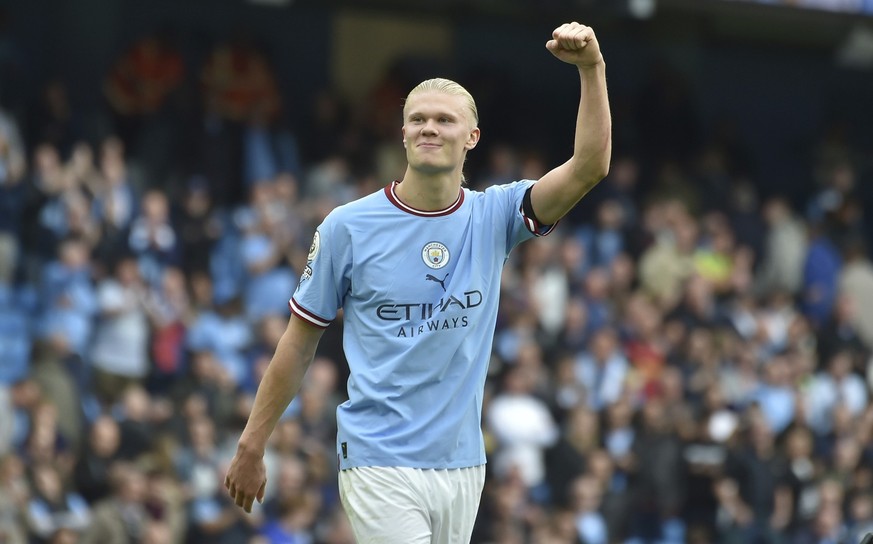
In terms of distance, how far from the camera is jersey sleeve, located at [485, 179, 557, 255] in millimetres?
5500

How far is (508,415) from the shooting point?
1398 cm

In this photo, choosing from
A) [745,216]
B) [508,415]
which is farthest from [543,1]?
[508,415]

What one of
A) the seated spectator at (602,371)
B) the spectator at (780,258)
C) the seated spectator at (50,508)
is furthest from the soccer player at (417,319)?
the spectator at (780,258)

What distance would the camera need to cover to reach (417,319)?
5414 millimetres

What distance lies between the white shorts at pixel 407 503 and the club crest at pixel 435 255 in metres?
0.67

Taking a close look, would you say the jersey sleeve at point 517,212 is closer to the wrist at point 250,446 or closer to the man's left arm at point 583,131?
the man's left arm at point 583,131

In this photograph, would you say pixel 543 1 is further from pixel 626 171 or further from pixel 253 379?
pixel 253 379

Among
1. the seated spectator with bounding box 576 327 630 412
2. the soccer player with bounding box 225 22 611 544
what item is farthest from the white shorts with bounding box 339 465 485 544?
the seated spectator with bounding box 576 327 630 412

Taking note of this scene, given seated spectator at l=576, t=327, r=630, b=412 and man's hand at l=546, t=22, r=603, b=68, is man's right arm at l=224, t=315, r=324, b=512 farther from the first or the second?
seated spectator at l=576, t=327, r=630, b=412

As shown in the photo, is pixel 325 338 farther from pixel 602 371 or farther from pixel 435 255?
pixel 435 255

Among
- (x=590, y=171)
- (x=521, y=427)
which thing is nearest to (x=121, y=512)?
(x=521, y=427)

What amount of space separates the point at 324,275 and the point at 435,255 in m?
0.37

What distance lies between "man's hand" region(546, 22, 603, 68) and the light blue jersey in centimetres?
55

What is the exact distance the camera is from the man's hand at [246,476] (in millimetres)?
5492
